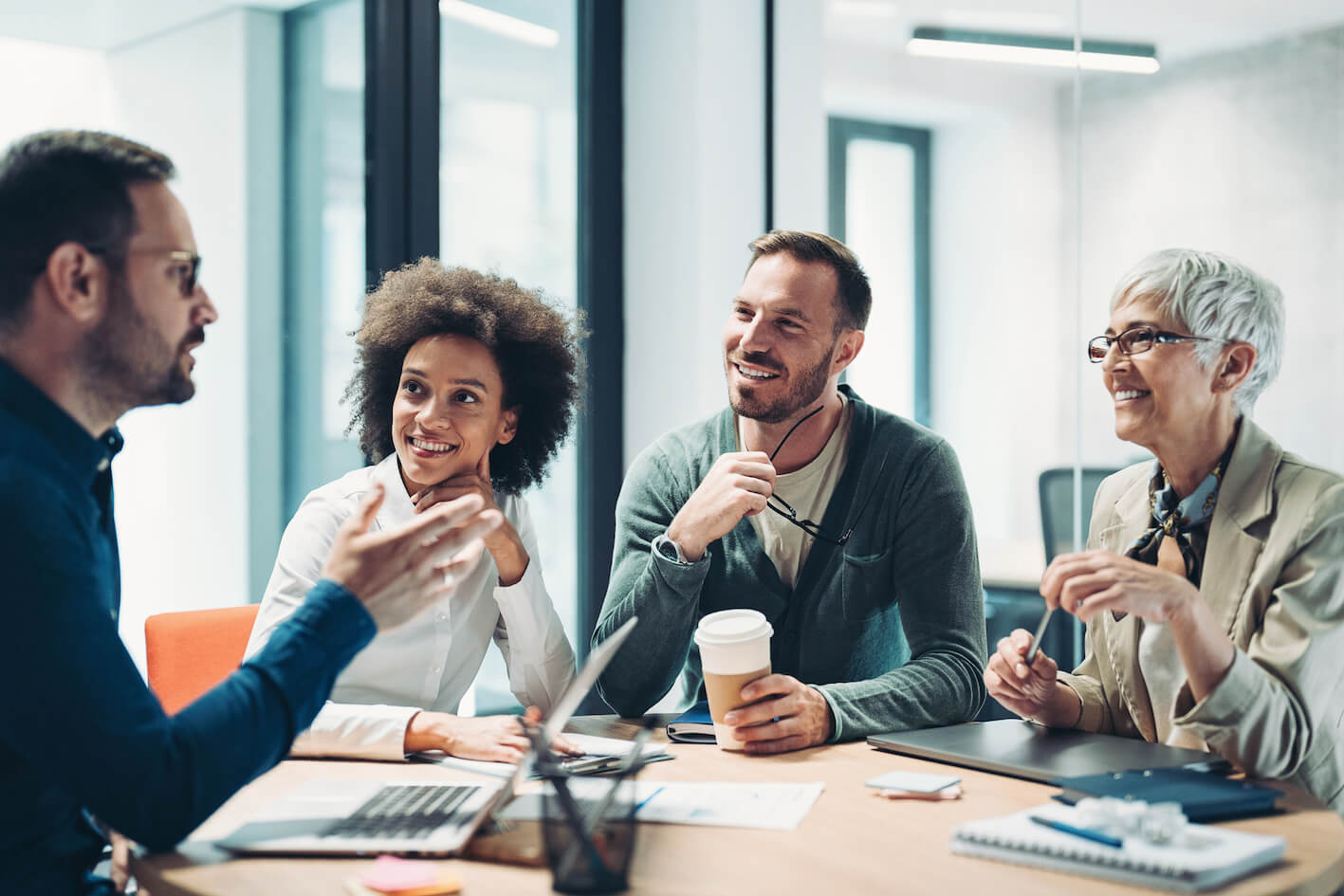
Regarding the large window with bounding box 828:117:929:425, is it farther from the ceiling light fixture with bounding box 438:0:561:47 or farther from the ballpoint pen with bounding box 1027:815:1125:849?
the ballpoint pen with bounding box 1027:815:1125:849

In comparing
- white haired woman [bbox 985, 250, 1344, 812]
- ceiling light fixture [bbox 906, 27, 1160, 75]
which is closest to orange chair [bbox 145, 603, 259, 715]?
white haired woman [bbox 985, 250, 1344, 812]

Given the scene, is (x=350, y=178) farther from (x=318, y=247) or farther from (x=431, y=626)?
(x=431, y=626)

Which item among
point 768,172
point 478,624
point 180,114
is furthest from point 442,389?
point 768,172

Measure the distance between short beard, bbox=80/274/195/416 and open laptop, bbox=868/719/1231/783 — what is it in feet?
3.51

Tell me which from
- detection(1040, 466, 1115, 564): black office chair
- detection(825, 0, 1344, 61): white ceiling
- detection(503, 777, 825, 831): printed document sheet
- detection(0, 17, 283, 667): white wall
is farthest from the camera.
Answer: detection(1040, 466, 1115, 564): black office chair

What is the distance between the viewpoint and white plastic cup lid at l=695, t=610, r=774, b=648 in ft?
5.46

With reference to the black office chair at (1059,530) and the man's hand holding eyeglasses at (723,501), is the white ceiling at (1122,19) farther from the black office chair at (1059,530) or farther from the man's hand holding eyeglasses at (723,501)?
the man's hand holding eyeglasses at (723,501)

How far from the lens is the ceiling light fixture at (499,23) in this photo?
3387 mm

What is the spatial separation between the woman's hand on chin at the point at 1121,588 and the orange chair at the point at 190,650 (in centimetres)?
136

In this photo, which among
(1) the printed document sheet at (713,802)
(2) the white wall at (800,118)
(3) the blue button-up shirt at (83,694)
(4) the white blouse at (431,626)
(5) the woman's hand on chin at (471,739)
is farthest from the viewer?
(2) the white wall at (800,118)

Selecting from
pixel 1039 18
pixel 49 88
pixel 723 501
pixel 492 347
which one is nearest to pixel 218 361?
pixel 49 88

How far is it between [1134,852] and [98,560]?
108 cm

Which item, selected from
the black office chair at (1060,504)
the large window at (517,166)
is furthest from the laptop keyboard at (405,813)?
the black office chair at (1060,504)

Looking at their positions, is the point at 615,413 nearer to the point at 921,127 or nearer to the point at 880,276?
the point at 880,276
